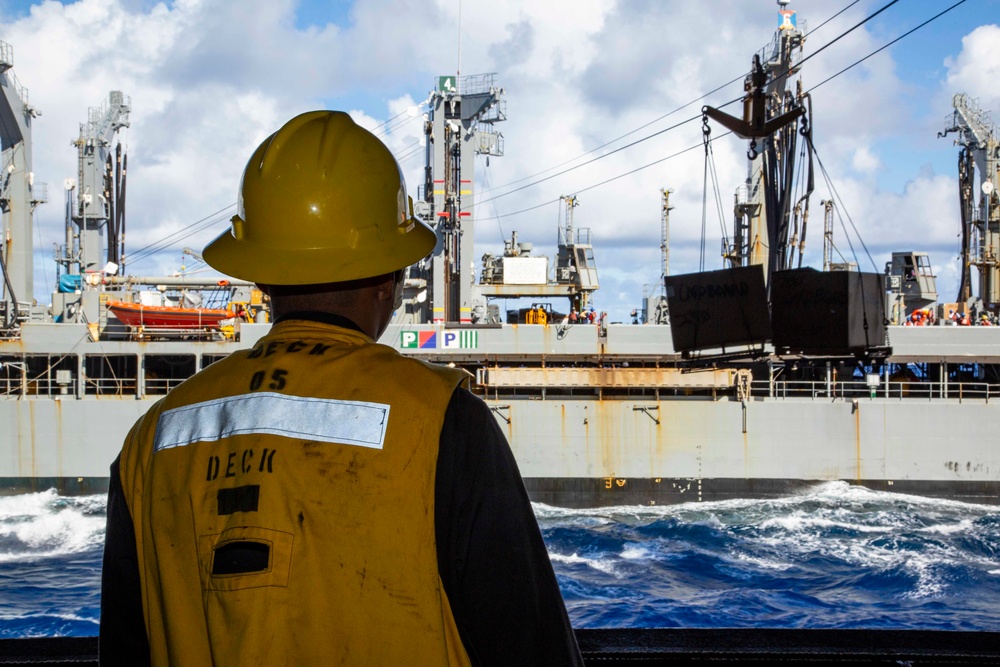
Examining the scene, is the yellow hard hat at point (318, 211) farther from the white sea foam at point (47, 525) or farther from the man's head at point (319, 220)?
the white sea foam at point (47, 525)

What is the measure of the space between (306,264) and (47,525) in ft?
51.9

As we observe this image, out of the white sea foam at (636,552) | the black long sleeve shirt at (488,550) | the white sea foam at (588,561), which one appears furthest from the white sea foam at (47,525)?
the black long sleeve shirt at (488,550)

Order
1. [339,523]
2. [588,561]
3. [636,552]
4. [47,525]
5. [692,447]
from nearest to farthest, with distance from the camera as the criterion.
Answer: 1. [339,523]
2. [588,561]
3. [636,552]
4. [47,525]
5. [692,447]

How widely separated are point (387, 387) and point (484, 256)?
20.2 metres

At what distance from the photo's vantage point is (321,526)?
3.17 feet

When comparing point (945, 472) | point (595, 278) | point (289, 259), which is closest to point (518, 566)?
point (289, 259)

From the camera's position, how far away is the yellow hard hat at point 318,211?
113 cm

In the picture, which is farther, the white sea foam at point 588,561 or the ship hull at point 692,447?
the ship hull at point 692,447

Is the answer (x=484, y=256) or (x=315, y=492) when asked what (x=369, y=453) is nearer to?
(x=315, y=492)

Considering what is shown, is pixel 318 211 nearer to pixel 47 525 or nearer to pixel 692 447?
pixel 692 447

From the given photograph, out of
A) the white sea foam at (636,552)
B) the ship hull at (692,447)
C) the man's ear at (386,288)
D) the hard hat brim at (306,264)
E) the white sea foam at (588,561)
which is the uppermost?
the hard hat brim at (306,264)

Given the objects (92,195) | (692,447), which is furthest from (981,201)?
(92,195)

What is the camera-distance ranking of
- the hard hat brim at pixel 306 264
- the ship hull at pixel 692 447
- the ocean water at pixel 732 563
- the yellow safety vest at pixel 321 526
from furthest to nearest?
the ship hull at pixel 692 447 < the ocean water at pixel 732 563 < the hard hat brim at pixel 306 264 < the yellow safety vest at pixel 321 526

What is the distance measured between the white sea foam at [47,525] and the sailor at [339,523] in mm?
13893
